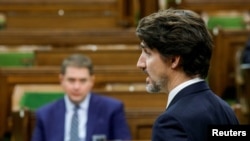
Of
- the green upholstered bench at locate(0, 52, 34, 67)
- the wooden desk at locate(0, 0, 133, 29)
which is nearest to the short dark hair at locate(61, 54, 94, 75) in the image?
the green upholstered bench at locate(0, 52, 34, 67)

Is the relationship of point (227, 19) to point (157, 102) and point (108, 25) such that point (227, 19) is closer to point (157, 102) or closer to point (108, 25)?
point (108, 25)

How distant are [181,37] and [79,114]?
1050 mm

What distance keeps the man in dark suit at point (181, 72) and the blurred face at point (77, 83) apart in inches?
38.7

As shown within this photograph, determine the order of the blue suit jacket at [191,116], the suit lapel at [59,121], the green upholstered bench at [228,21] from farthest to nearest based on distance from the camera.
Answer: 1. the green upholstered bench at [228,21]
2. the suit lapel at [59,121]
3. the blue suit jacket at [191,116]

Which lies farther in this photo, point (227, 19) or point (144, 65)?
point (227, 19)

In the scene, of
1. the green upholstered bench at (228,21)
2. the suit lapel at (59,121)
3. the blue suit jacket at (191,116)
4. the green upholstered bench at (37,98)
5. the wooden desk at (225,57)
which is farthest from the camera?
the green upholstered bench at (228,21)

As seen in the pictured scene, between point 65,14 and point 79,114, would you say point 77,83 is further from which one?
point 65,14

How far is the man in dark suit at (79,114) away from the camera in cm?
164

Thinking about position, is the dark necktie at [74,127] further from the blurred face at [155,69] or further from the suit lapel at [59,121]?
the blurred face at [155,69]

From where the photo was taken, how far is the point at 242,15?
2.78 metres

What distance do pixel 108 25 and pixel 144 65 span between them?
1.98 meters

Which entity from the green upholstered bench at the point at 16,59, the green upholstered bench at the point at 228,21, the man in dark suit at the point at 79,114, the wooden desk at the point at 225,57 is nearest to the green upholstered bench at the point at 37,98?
the man in dark suit at the point at 79,114

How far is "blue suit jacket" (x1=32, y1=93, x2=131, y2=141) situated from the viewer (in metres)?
1.63

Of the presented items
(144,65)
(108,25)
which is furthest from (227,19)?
(144,65)
